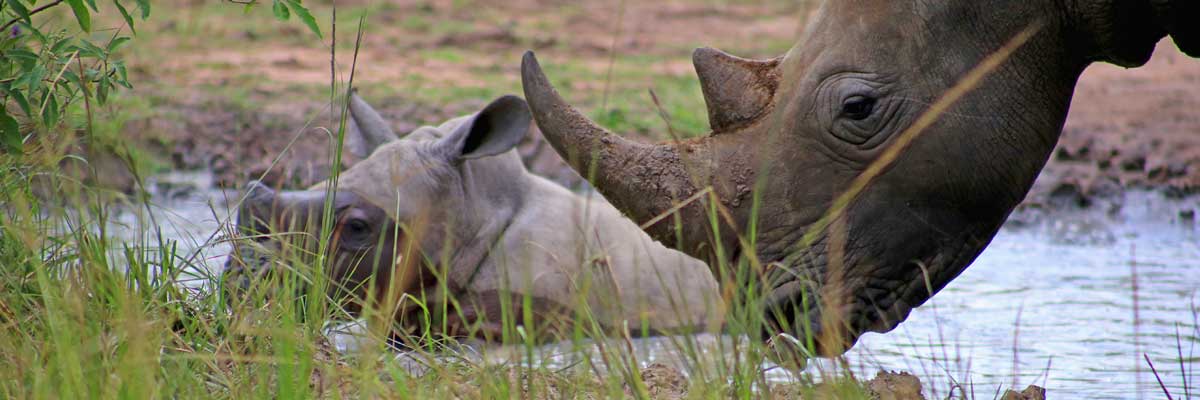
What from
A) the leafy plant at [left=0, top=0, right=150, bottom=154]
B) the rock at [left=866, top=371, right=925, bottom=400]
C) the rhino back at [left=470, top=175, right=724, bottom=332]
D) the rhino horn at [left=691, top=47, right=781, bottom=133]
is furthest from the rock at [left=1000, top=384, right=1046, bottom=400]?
the leafy plant at [left=0, top=0, right=150, bottom=154]

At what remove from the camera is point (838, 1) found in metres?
3.72

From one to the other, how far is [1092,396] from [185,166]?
614cm

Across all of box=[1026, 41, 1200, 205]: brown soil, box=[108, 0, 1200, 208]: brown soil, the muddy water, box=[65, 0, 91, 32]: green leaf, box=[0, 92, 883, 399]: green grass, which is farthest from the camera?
box=[108, 0, 1200, 208]: brown soil

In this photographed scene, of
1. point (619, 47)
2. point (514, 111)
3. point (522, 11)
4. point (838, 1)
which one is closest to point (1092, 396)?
point (838, 1)

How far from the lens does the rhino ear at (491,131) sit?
534 cm

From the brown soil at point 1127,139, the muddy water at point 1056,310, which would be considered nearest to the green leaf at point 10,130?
the muddy water at point 1056,310

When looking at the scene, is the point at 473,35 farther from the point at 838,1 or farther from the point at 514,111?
the point at 838,1

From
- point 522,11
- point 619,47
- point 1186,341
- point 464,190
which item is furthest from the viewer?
point 522,11

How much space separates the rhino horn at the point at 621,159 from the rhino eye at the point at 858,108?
1.12ft

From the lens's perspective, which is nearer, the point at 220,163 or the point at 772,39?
the point at 220,163

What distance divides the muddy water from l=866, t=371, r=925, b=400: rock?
0.05 metres

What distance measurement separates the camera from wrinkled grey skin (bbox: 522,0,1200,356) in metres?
3.62

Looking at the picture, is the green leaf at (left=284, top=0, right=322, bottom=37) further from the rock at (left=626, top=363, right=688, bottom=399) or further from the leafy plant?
the rock at (left=626, top=363, right=688, bottom=399)

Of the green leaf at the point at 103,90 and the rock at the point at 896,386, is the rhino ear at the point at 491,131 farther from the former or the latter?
the rock at the point at 896,386
